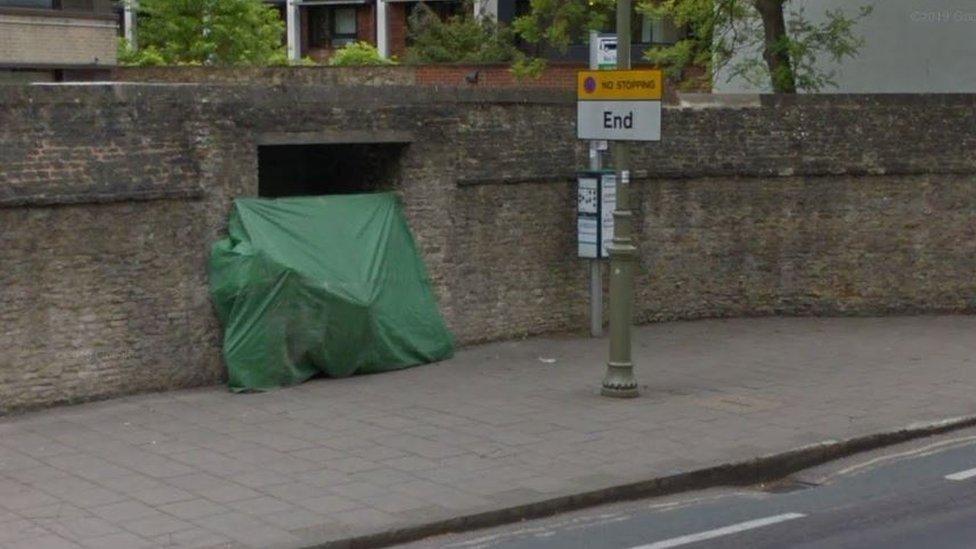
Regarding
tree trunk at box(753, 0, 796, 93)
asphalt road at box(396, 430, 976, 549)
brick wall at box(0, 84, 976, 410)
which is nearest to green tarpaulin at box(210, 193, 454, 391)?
brick wall at box(0, 84, 976, 410)

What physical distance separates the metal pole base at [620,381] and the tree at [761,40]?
8700 mm

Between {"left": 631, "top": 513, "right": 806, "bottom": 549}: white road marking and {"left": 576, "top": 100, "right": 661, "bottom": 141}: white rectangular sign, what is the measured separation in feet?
15.0

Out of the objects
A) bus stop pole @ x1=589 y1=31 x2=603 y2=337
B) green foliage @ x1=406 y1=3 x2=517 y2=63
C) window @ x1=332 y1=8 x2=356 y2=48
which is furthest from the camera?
window @ x1=332 y1=8 x2=356 y2=48

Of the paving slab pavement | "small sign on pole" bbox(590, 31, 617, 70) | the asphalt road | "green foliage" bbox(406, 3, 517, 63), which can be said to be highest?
"green foliage" bbox(406, 3, 517, 63)

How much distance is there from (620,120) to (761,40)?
10430 mm

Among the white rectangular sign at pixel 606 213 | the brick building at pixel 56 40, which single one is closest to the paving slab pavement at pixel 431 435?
the white rectangular sign at pixel 606 213

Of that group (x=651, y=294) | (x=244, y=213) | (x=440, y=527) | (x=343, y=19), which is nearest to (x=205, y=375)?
(x=244, y=213)

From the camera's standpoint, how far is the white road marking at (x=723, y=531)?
9773mm

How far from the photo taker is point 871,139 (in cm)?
2042

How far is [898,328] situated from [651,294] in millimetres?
3249

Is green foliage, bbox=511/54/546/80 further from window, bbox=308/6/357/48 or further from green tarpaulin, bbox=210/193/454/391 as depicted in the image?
window, bbox=308/6/357/48

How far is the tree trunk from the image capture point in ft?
73.0

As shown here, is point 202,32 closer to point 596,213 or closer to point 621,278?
point 596,213

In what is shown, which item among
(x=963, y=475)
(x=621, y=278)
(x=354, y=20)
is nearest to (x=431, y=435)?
(x=621, y=278)
